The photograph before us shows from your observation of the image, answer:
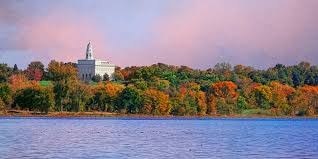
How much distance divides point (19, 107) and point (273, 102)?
4482cm

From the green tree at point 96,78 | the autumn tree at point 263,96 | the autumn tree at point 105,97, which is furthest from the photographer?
the green tree at point 96,78

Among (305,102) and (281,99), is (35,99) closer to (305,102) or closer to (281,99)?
(281,99)

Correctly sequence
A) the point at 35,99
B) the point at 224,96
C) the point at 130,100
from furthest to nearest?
the point at 224,96 → the point at 130,100 → the point at 35,99

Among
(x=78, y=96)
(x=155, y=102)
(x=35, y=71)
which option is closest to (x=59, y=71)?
(x=35, y=71)

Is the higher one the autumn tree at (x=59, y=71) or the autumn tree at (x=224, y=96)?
the autumn tree at (x=59, y=71)

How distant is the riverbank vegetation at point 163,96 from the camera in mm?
110562

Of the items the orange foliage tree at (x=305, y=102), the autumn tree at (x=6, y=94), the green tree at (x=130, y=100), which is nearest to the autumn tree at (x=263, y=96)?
the orange foliage tree at (x=305, y=102)

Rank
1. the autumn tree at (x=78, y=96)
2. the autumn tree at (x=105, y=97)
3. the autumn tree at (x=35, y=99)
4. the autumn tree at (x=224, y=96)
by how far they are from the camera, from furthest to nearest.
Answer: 1. the autumn tree at (x=224, y=96)
2. the autumn tree at (x=105, y=97)
3. the autumn tree at (x=78, y=96)
4. the autumn tree at (x=35, y=99)

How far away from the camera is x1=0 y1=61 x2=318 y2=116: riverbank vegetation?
363ft

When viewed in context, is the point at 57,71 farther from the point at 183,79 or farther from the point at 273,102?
the point at 273,102

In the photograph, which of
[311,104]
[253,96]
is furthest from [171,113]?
[311,104]

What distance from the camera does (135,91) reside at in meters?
111

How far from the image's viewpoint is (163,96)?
113375 mm

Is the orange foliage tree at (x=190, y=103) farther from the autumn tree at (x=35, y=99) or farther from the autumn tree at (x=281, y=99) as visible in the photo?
the autumn tree at (x=35, y=99)
